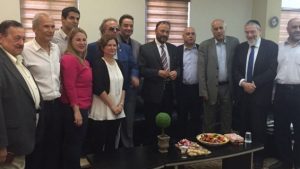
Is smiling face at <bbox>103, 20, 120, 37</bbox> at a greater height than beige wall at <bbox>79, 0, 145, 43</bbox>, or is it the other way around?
beige wall at <bbox>79, 0, 145, 43</bbox>

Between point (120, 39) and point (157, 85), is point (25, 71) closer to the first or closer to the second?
point (120, 39)

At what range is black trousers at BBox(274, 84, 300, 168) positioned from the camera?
135 inches

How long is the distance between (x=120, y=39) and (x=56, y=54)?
1006 millimetres

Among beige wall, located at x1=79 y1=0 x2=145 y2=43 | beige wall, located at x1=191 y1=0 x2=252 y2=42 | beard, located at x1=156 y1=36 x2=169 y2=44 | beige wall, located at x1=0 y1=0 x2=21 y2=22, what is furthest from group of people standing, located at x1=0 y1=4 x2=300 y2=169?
beige wall, located at x1=191 y1=0 x2=252 y2=42

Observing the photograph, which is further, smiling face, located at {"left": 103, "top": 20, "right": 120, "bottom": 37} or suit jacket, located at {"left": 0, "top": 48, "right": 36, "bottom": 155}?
smiling face, located at {"left": 103, "top": 20, "right": 120, "bottom": 37}

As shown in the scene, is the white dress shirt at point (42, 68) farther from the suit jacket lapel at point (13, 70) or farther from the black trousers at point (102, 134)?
the black trousers at point (102, 134)

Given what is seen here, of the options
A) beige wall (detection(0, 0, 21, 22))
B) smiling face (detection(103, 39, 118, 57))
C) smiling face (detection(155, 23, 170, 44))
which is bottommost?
smiling face (detection(103, 39, 118, 57))

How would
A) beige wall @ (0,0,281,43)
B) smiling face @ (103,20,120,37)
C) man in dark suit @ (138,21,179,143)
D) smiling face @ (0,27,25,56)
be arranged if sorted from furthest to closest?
beige wall @ (0,0,281,43) < man in dark suit @ (138,21,179,143) < smiling face @ (103,20,120,37) < smiling face @ (0,27,25,56)

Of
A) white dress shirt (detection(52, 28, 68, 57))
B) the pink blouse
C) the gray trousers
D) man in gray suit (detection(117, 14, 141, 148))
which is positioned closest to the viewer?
the pink blouse

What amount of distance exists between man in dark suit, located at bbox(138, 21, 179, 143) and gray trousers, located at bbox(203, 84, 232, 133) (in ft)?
1.58

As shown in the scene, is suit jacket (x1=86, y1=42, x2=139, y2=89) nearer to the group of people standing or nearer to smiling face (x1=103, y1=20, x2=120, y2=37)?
the group of people standing

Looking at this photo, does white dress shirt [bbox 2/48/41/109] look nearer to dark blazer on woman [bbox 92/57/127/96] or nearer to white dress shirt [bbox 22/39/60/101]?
white dress shirt [bbox 22/39/60/101]

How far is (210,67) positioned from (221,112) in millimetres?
565

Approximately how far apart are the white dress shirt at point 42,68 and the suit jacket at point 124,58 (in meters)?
0.50
